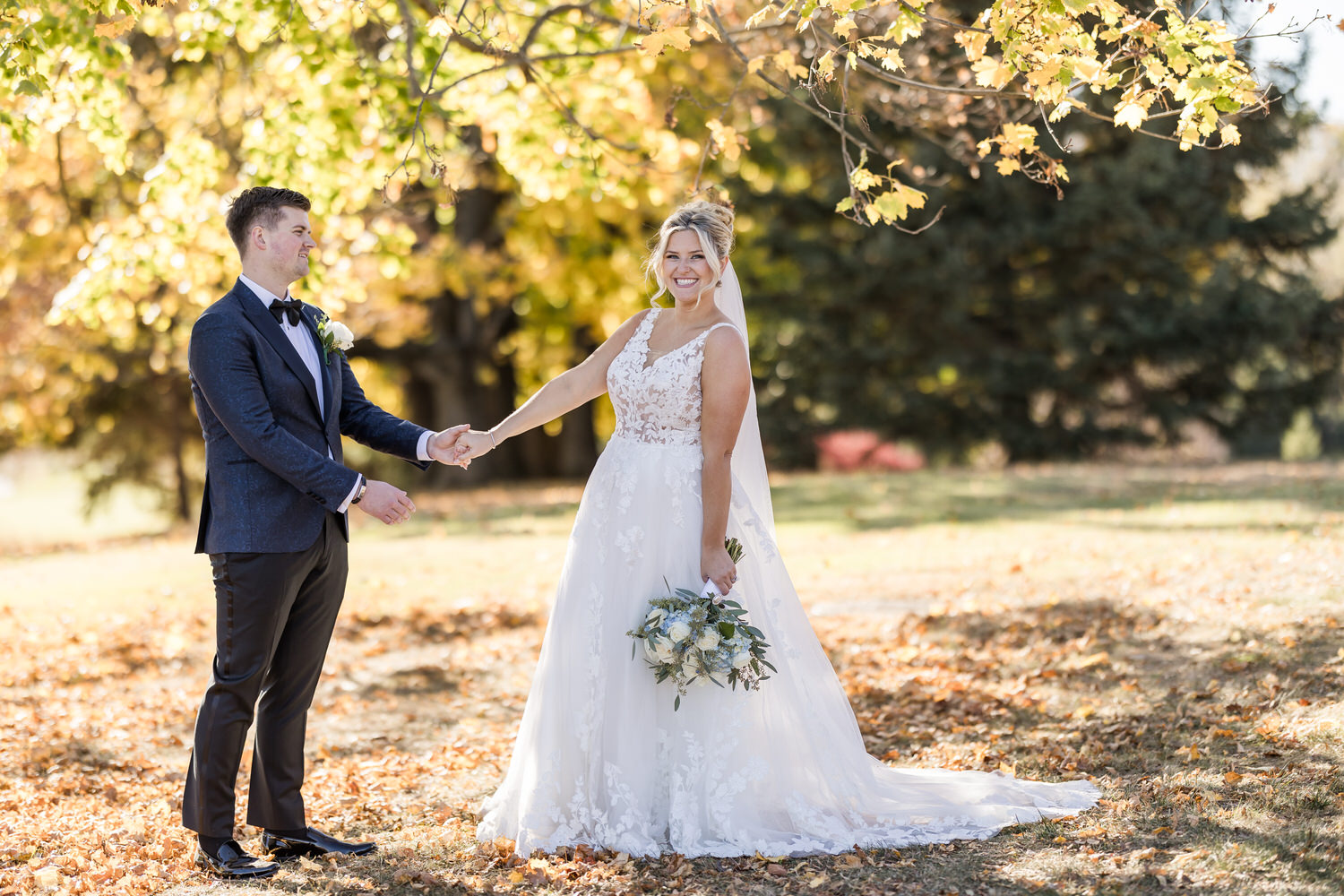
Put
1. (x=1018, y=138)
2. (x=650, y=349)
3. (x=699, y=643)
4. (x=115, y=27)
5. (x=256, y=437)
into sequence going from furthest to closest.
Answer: (x=1018, y=138), (x=115, y=27), (x=650, y=349), (x=699, y=643), (x=256, y=437)

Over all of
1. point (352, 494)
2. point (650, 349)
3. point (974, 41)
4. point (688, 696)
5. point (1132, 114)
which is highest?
point (974, 41)

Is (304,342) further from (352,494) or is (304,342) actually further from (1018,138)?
(1018,138)

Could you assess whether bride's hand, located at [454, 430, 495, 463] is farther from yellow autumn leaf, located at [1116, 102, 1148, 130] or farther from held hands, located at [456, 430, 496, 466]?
yellow autumn leaf, located at [1116, 102, 1148, 130]

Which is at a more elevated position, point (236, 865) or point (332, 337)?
point (332, 337)

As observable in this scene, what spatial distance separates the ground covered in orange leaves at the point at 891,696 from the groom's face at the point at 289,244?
7.33 ft

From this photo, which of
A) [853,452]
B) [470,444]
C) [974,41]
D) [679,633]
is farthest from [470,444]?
[853,452]

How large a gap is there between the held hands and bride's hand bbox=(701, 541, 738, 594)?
114cm

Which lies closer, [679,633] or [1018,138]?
[679,633]

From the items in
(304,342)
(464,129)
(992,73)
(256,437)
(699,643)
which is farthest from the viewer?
(464,129)

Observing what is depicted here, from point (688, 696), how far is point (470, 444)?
4.91 ft

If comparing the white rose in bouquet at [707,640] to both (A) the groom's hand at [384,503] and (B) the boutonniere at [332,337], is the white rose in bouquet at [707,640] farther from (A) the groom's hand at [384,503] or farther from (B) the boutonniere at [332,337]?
(B) the boutonniere at [332,337]

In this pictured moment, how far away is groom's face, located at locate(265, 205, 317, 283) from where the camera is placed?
164 inches

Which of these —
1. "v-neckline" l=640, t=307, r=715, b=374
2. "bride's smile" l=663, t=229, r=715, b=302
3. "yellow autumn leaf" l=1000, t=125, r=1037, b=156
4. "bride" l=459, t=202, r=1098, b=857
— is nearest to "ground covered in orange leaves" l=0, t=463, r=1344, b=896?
"bride" l=459, t=202, r=1098, b=857

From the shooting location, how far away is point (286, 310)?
14.0 ft
